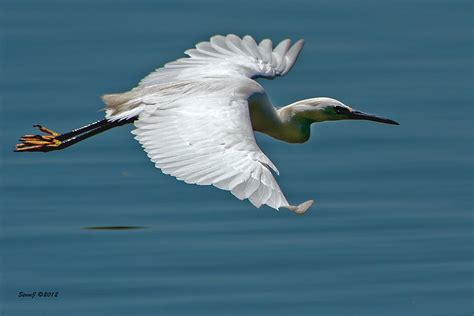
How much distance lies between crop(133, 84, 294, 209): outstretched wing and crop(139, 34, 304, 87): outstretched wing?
1258mm

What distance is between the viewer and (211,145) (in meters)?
10.4

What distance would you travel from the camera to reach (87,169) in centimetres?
1370

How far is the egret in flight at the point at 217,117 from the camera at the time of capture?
9.95 meters

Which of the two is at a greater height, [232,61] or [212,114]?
[212,114]

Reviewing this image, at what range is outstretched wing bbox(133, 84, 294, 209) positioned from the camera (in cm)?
977

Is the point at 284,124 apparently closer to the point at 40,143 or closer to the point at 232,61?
the point at 232,61

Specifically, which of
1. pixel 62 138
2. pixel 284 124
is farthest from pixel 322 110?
pixel 62 138

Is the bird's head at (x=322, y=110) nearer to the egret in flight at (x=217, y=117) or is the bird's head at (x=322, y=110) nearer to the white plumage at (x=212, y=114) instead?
the egret in flight at (x=217, y=117)

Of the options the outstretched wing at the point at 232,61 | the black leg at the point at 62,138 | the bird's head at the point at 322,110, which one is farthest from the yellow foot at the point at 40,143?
the bird's head at the point at 322,110

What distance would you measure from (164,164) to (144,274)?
1797 millimetres

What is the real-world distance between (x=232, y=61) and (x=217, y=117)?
7.27 ft

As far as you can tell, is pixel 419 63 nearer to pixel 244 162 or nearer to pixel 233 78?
pixel 233 78

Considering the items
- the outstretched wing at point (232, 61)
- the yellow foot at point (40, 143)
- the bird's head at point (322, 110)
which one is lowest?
the yellow foot at point (40, 143)

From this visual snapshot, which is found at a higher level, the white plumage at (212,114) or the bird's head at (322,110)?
the white plumage at (212,114)
